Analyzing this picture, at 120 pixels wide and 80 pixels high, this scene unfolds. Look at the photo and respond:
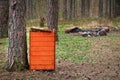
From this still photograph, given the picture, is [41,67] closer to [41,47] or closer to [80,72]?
[41,47]

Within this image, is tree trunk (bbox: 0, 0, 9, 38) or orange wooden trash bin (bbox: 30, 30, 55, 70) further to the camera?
tree trunk (bbox: 0, 0, 9, 38)

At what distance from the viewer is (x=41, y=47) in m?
8.20

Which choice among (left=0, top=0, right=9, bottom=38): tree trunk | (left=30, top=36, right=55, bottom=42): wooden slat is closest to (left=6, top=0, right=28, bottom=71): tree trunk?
(left=30, top=36, right=55, bottom=42): wooden slat

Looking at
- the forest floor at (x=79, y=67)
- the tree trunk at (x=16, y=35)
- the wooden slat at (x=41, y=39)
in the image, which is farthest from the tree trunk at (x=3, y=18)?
the wooden slat at (x=41, y=39)

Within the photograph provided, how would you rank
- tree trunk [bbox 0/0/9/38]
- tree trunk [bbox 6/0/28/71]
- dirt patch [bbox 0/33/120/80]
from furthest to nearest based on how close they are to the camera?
tree trunk [bbox 0/0/9/38] < tree trunk [bbox 6/0/28/71] < dirt patch [bbox 0/33/120/80]

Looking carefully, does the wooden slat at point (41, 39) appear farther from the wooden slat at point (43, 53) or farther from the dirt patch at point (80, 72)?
the dirt patch at point (80, 72)

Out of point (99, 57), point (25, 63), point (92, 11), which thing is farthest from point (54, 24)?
point (92, 11)

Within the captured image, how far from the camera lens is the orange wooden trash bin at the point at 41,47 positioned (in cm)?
817

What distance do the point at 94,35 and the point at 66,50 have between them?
254 inches

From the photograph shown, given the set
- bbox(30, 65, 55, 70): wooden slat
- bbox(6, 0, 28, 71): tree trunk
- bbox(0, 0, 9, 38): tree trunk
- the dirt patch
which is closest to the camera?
the dirt patch

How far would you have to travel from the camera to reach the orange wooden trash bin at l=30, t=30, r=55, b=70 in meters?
8.17

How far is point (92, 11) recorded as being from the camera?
45.9 m

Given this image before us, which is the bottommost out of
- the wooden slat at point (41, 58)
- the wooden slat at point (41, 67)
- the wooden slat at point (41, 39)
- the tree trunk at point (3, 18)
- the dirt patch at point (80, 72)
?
the dirt patch at point (80, 72)

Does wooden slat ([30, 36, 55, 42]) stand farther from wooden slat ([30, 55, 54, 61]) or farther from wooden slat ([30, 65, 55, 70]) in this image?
wooden slat ([30, 65, 55, 70])
